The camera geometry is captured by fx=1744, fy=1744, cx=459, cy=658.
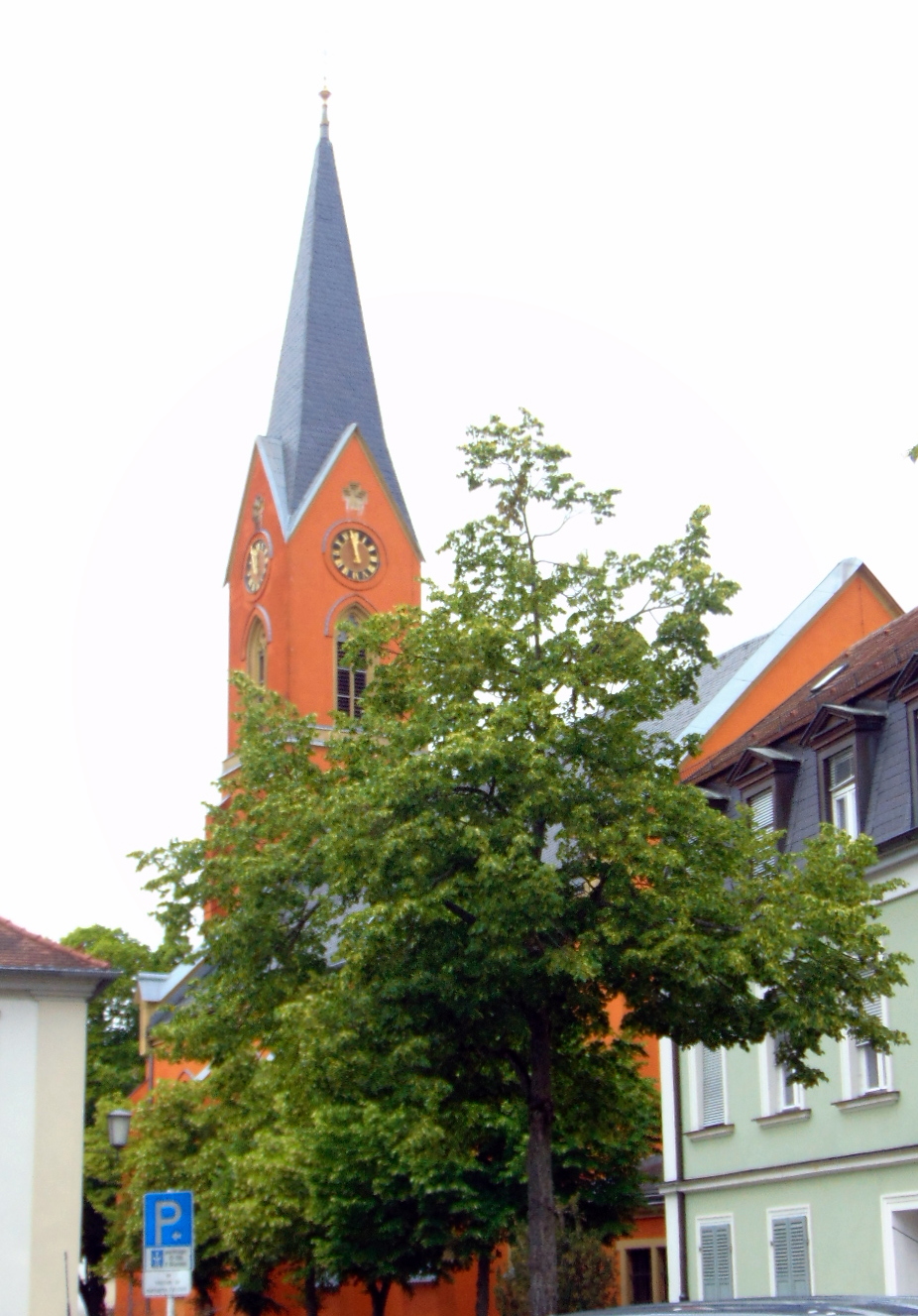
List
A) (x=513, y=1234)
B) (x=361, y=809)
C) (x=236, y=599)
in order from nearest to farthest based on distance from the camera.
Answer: (x=361, y=809) < (x=513, y=1234) < (x=236, y=599)

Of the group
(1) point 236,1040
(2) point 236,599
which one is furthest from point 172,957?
(2) point 236,599

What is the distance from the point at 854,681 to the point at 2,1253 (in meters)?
13.6

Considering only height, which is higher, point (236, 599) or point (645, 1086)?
point (236, 599)

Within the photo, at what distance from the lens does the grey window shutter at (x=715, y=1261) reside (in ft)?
81.8

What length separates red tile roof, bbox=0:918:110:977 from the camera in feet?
78.1

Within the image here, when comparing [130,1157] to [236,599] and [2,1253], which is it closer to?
[2,1253]

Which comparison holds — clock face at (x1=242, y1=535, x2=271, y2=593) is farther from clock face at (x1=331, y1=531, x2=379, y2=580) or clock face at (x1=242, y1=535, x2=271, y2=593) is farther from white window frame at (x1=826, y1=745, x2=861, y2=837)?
white window frame at (x1=826, y1=745, x2=861, y2=837)

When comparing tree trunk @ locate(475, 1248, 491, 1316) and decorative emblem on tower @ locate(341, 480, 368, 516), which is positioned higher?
Answer: decorative emblem on tower @ locate(341, 480, 368, 516)

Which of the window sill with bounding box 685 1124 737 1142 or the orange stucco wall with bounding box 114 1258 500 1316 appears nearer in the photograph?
the window sill with bounding box 685 1124 737 1142

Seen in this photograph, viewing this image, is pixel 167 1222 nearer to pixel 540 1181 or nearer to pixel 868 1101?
pixel 540 1181

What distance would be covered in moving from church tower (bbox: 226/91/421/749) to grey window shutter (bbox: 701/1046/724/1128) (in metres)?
36.3

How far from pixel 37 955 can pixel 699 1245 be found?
1061 cm

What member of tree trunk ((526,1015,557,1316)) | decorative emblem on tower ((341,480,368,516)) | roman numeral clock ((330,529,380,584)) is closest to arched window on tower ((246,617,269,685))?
roman numeral clock ((330,529,380,584))

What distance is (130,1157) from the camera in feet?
131
